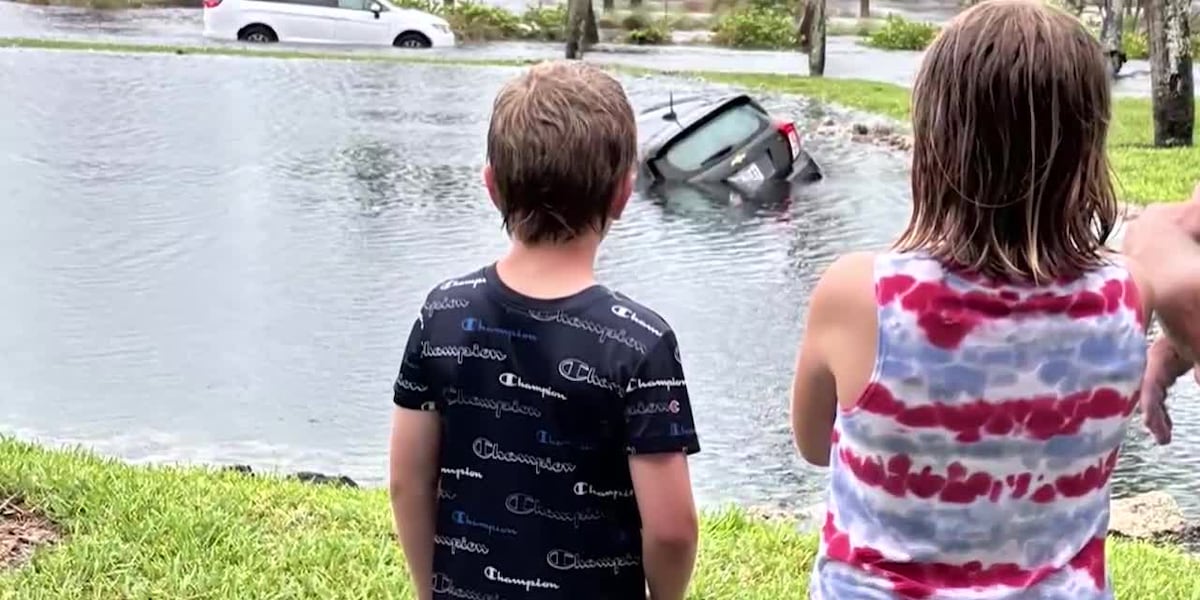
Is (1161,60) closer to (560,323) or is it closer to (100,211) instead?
(100,211)

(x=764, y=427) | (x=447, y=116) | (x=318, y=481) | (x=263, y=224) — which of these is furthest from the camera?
(x=447, y=116)

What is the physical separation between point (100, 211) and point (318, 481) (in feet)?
24.3

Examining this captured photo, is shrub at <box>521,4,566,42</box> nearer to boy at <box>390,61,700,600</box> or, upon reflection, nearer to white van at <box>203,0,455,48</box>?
white van at <box>203,0,455,48</box>

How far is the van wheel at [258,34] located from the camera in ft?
106

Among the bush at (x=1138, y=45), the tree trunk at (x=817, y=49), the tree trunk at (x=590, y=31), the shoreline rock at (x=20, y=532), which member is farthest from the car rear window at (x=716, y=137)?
the bush at (x=1138, y=45)

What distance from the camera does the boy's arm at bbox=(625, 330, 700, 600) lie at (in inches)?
94.7

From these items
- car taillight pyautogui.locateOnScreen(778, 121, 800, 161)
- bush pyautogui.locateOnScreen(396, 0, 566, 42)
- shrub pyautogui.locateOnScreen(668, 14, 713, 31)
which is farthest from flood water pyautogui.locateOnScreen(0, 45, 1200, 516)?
shrub pyautogui.locateOnScreen(668, 14, 713, 31)

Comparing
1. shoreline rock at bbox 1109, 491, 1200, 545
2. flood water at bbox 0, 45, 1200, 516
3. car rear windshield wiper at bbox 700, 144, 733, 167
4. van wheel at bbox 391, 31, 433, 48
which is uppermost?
van wheel at bbox 391, 31, 433, 48

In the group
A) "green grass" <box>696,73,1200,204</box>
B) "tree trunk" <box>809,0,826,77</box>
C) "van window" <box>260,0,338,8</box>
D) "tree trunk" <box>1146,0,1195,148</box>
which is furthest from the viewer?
"van window" <box>260,0,338,8</box>

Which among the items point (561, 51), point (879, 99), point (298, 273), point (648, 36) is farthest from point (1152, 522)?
point (648, 36)

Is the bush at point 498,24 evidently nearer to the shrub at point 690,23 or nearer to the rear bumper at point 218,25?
the shrub at point 690,23

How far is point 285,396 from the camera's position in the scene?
26.2 feet

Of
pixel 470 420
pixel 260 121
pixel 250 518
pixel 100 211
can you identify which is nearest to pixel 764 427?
pixel 250 518

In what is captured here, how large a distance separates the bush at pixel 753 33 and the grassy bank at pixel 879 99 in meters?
9.30
